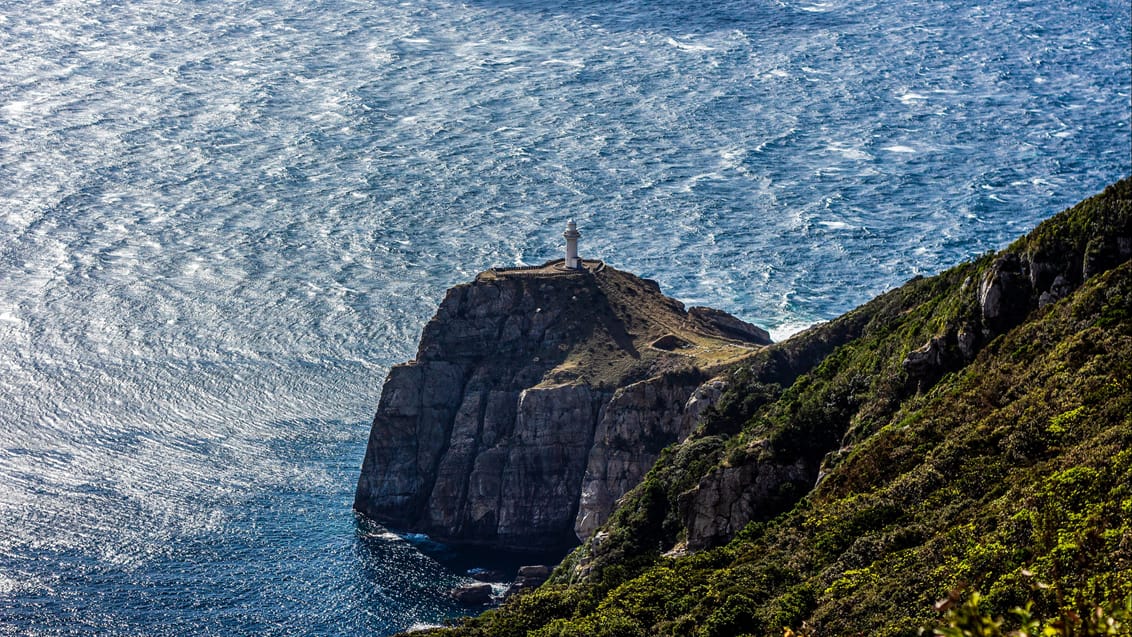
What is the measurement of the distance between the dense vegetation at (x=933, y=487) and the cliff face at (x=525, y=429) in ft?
149

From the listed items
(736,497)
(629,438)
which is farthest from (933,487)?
(629,438)

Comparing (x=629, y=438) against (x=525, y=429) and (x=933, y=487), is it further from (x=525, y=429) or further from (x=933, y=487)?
(x=933, y=487)

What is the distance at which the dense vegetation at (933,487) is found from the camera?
82812 mm

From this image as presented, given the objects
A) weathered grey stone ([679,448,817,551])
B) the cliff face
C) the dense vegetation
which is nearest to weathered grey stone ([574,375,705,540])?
the cliff face

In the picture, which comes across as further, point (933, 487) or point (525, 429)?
point (525, 429)

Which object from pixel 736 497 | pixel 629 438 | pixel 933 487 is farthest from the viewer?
pixel 629 438

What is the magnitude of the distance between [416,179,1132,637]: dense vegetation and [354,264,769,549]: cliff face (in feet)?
149

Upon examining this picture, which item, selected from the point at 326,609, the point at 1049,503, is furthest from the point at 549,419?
the point at 1049,503

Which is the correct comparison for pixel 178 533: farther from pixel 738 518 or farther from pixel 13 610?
pixel 738 518

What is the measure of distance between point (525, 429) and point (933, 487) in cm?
9566

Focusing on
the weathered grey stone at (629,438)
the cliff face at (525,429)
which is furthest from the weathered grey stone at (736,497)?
the cliff face at (525,429)

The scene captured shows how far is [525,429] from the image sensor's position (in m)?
192

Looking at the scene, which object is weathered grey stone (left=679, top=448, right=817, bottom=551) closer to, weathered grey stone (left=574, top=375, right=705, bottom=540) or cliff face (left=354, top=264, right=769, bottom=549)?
weathered grey stone (left=574, top=375, right=705, bottom=540)

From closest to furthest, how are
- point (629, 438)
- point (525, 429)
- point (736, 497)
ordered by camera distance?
point (736, 497)
point (629, 438)
point (525, 429)
